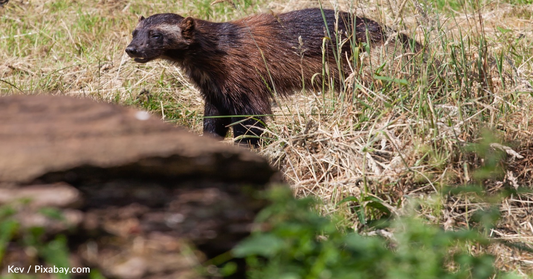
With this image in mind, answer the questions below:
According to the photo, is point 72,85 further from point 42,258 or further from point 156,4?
point 42,258

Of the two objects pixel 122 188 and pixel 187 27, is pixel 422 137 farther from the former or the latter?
pixel 187 27

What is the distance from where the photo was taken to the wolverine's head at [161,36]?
196 inches

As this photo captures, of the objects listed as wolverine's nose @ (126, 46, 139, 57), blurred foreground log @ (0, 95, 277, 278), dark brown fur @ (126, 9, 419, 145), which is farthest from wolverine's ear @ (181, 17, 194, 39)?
blurred foreground log @ (0, 95, 277, 278)

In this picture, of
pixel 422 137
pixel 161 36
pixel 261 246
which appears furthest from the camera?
pixel 161 36

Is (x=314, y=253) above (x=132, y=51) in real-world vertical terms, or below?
above

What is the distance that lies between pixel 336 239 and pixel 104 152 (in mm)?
819

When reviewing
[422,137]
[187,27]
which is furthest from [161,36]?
[422,137]

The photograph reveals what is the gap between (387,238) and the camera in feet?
9.80

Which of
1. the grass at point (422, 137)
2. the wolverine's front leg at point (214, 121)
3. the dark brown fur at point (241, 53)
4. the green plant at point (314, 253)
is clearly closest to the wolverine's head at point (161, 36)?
the dark brown fur at point (241, 53)

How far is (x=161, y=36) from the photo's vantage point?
16.6 ft

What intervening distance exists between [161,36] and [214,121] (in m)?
0.89

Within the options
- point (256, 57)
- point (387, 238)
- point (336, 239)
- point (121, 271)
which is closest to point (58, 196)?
point (121, 271)

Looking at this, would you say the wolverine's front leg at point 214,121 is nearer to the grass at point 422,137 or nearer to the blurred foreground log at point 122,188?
the grass at point 422,137

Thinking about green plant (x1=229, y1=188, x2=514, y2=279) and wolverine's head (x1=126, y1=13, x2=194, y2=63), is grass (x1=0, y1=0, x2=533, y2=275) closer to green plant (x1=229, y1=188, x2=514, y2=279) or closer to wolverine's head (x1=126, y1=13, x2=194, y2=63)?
wolverine's head (x1=126, y1=13, x2=194, y2=63)
